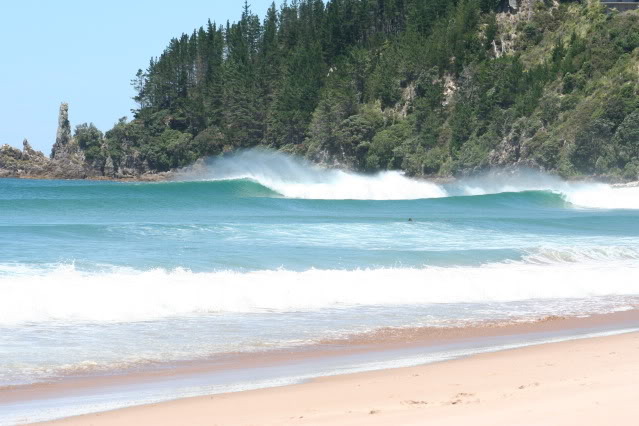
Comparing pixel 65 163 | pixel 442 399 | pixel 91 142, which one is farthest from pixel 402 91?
pixel 442 399

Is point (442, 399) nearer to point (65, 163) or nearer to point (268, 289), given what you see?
point (268, 289)

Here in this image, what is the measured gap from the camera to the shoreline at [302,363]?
7672 millimetres


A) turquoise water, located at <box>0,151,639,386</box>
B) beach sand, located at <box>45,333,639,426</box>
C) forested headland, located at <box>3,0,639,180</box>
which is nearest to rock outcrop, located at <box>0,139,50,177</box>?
forested headland, located at <box>3,0,639,180</box>

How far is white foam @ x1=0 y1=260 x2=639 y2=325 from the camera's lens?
39.4ft

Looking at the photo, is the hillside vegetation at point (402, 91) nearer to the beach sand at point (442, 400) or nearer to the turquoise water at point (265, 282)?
the turquoise water at point (265, 282)

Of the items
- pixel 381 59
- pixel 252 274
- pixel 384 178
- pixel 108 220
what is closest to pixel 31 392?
pixel 252 274

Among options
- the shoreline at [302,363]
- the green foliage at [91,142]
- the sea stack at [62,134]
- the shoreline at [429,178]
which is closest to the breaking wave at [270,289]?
the shoreline at [302,363]

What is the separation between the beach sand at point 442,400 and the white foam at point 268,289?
14.6 feet

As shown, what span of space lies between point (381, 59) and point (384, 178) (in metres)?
33.0

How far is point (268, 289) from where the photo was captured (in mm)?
13828

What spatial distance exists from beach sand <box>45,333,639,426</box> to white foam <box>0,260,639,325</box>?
4.44m

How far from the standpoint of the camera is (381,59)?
93500mm

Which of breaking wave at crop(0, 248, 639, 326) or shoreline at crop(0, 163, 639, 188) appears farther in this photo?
shoreline at crop(0, 163, 639, 188)

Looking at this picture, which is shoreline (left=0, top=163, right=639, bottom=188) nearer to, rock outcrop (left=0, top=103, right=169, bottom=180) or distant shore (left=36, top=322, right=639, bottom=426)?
rock outcrop (left=0, top=103, right=169, bottom=180)
